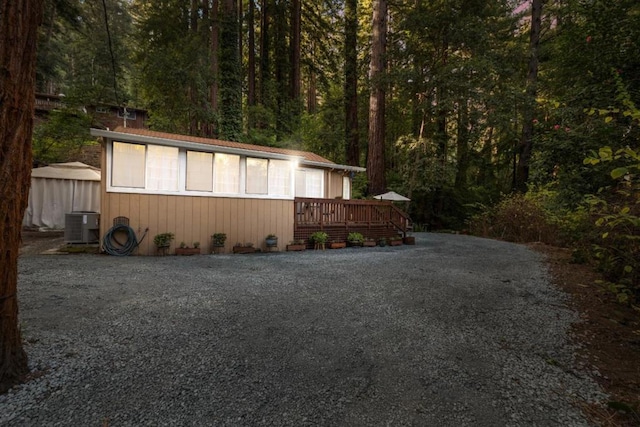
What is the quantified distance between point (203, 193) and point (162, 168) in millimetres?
1015

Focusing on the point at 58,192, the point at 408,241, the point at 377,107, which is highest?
the point at 377,107

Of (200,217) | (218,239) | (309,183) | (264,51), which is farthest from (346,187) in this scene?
(264,51)

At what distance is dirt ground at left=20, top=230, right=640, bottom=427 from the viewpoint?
158cm

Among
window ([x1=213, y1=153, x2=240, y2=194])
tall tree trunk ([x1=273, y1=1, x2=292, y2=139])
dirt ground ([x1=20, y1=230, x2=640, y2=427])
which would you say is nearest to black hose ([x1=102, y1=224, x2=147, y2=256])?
window ([x1=213, y1=153, x2=240, y2=194])

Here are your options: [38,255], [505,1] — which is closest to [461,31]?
[505,1]

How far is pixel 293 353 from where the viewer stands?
2.15 meters

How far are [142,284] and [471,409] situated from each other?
3887 millimetres

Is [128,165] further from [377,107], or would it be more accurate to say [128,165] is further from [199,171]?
[377,107]

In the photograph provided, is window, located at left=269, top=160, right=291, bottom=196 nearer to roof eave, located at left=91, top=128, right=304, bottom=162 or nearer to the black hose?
roof eave, located at left=91, top=128, right=304, bottom=162

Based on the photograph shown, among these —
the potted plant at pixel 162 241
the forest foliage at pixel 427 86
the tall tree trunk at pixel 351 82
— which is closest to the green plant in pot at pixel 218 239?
the potted plant at pixel 162 241

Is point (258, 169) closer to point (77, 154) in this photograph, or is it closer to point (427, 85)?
point (427, 85)

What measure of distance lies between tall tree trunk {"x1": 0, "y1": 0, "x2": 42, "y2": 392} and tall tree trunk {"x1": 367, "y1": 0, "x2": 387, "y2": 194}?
10.3m

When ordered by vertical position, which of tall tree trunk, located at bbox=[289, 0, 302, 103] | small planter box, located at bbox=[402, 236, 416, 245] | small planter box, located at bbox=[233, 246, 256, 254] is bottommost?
small planter box, located at bbox=[233, 246, 256, 254]

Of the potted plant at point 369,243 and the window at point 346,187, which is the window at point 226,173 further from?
the window at point 346,187
